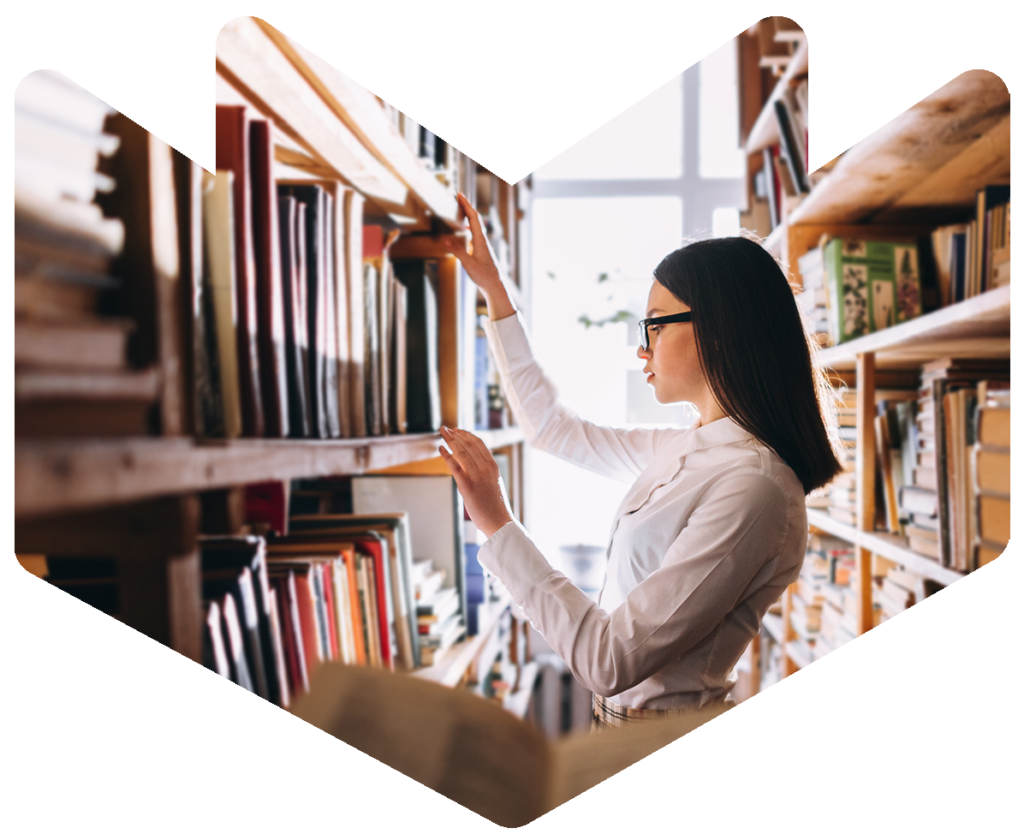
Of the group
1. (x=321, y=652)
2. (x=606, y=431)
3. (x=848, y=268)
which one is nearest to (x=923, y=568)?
(x=606, y=431)

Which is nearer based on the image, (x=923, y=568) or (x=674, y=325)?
(x=674, y=325)

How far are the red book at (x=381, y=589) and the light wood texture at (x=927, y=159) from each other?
1.04 meters

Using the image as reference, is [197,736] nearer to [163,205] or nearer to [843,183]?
[163,205]

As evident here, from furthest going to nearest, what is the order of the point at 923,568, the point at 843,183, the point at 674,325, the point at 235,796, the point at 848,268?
1. the point at 848,268
2. the point at 843,183
3. the point at 923,568
4. the point at 674,325
5. the point at 235,796

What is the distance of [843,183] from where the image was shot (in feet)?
5.49

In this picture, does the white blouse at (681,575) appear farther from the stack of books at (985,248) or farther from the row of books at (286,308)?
the stack of books at (985,248)

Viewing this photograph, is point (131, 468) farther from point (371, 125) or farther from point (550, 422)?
point (550, 422)

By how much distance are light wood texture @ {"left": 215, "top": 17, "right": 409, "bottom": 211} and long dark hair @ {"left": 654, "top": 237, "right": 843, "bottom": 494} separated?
0.53m

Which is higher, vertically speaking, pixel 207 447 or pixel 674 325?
pixel 674 325

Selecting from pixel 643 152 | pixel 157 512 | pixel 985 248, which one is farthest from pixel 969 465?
pixel 643 152

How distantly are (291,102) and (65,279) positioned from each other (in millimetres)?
367

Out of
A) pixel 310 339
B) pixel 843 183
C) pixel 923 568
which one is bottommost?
pixel 923 568

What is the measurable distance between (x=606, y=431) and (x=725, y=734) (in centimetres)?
98

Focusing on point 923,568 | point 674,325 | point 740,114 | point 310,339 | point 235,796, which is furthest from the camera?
point 740,114
